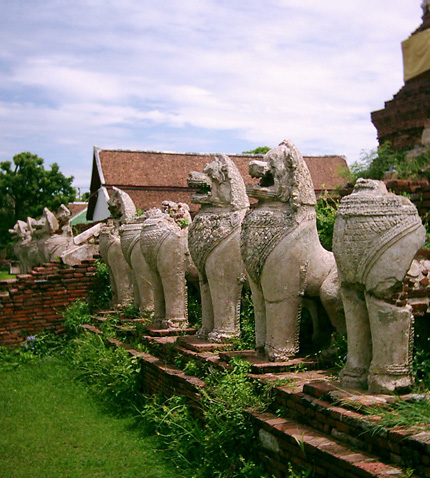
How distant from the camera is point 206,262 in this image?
6.16m

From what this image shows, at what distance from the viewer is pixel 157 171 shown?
1872 cm

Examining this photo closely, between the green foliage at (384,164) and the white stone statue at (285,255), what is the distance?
11.0 feet

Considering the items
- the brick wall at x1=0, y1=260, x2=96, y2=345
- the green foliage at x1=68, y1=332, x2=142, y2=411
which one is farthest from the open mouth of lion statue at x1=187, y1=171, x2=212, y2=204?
the brick wall at x1=0, y1=260, x2=96, y2=345

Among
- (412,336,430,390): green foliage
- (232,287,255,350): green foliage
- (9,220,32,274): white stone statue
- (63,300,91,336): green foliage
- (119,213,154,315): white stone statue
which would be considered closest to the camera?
(412,336,430,390): green foliage

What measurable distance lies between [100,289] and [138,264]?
2.98 meters

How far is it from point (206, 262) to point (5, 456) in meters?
2.46

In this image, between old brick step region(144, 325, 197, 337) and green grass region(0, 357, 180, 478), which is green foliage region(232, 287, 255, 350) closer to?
old brick step region(144, 325, 197, 337)

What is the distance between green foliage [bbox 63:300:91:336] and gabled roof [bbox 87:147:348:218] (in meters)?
7.08

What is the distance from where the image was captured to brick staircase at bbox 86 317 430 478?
10.5 ft

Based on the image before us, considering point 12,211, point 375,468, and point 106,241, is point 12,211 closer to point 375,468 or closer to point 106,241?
point 106,241

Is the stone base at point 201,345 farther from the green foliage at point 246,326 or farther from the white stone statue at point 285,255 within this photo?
the white stone statue at point 285,255

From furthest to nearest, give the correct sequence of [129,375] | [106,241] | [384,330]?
[106,241] < [129,375] < [384,330]

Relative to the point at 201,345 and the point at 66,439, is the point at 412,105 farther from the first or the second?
the point at 66,439

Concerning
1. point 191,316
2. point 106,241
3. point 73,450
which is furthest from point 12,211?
point 73,450
